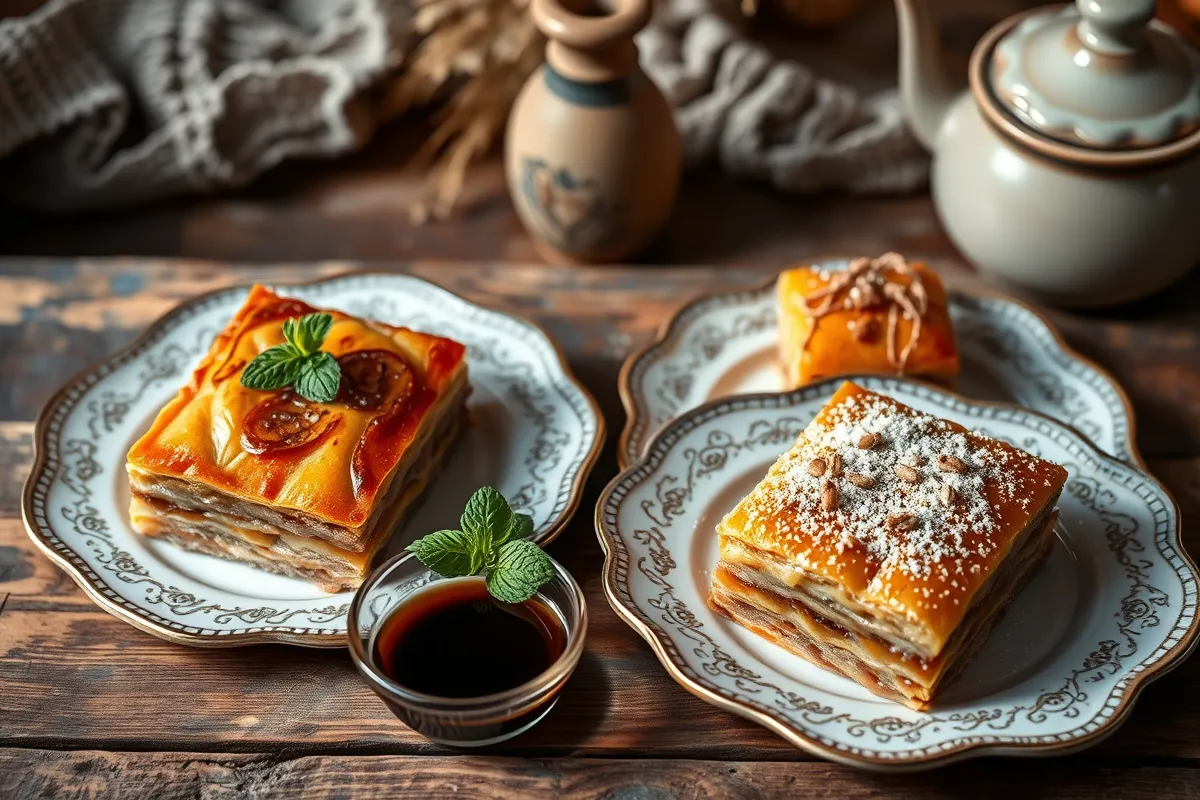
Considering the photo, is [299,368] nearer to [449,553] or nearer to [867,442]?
[449,553]

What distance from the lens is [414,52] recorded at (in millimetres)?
3775

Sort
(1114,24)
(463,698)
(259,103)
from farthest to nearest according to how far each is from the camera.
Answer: (259,103)
(1114,24)
(463,698)

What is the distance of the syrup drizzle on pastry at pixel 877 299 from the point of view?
103 inches

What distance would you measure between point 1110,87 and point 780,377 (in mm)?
983

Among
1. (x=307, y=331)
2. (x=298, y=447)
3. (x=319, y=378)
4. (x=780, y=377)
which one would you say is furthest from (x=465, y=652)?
(x=780, y=377)

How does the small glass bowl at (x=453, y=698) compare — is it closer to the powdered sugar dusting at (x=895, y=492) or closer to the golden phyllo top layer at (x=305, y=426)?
the golden phyllo top layer at (x=305, y=426)

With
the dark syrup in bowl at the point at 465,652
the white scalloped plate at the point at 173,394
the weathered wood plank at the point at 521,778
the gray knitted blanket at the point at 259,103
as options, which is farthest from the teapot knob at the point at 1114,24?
the dark syrup in bowl at the point at 465,652

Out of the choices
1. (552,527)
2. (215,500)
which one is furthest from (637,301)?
(215,500)

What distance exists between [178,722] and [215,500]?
16.8 inches

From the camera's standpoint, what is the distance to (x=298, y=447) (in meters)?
2.27

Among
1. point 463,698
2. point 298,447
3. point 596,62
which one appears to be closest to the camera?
point 463,698

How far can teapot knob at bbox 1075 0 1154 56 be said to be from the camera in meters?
2.57

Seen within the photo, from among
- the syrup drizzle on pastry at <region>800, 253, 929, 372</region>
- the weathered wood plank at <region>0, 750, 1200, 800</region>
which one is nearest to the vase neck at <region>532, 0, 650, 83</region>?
the syrup drizzle on pastry at <region>800, 253, 929, 372</region>

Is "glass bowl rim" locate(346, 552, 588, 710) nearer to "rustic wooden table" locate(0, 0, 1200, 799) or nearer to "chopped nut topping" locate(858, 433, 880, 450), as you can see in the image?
"rustic wooden table" locate(0, 0, 1200, 799)
